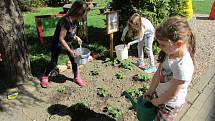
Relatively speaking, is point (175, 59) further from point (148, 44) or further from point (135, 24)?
point (148, 44)

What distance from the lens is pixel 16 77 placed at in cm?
541

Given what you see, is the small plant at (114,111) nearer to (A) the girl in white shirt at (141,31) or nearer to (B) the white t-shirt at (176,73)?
(B) the white t-shirt at (176,73)

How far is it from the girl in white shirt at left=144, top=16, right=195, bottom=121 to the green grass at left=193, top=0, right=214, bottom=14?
370 inches

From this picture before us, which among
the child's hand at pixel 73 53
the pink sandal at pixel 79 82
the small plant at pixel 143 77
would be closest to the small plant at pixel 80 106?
the pink sandal at pixel 79 82

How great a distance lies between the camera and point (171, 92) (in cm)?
302

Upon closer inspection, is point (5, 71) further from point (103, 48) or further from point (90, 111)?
point (103, 48)

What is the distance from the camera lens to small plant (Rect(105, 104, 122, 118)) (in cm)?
453

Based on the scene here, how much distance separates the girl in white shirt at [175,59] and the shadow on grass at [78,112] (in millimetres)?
1503

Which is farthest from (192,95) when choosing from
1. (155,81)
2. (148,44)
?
(155,81)

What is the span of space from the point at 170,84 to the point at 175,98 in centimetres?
17

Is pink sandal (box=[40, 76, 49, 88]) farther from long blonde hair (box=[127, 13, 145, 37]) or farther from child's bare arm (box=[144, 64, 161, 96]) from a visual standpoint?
child's bare arm (box=[144, 64, 161, 96])

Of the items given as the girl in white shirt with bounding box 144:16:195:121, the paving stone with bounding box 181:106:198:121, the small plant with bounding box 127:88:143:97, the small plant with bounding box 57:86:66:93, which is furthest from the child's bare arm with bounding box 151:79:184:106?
the small plant with bounding box 57:86:66:93

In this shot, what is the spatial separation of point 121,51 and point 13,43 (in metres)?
2.10

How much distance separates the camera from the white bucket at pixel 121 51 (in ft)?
19.9
